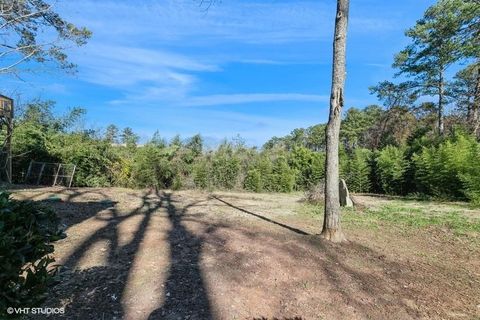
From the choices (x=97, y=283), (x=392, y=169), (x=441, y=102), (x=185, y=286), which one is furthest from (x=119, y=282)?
(x=441, y=102)

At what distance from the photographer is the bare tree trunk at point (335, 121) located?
4883 mm

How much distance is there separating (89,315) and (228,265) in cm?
139

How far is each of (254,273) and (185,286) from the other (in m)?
0.71

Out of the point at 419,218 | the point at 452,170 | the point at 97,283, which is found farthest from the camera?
the point at 452,170

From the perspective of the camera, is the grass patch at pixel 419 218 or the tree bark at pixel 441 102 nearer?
the grass patch at pixel 419 218

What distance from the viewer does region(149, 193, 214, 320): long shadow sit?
2842 millimetres

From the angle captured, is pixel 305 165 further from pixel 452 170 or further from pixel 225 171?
pixel 452 170

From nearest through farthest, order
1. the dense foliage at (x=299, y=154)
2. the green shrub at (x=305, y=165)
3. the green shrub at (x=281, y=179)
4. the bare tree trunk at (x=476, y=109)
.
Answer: the dense foliage at (x=299, y=154) < the bare tree trunk at (x=476, y=109) < the green shrub at (x=281, y=179) < the green shrub at (x=305, y=165)

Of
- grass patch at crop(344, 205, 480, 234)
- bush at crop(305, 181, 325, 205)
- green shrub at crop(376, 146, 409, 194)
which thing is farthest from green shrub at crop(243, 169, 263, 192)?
grass patch at crop(344, 205, 480, 234)

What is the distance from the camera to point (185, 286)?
3262 millimetres

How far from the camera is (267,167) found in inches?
578

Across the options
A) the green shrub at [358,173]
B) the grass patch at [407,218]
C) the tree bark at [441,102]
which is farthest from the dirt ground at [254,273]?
the tree bark at [441,102]

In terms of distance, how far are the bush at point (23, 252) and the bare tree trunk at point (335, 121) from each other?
3.75 m

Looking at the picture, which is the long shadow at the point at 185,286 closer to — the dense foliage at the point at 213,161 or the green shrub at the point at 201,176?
the dense foliage at the point at 213,161
